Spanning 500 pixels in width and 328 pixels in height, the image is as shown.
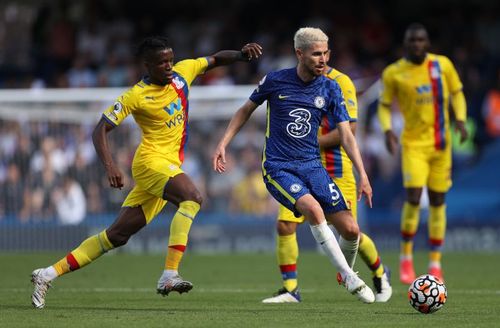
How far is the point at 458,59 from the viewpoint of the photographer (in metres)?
22.0

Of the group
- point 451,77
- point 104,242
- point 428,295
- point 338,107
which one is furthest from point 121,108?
point 451,77

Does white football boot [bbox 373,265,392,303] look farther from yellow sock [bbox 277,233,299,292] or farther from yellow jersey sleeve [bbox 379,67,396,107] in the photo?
yellow jersey sleeve [bbox 379,67,396,107]

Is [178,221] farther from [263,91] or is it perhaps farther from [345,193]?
[345,193]

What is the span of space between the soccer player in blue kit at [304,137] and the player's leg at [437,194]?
11.9 feet

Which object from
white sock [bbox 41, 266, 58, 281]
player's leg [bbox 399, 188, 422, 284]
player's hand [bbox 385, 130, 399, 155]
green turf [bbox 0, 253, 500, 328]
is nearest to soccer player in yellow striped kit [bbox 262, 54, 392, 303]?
green turf [bbox 0, 253, 500, 328]

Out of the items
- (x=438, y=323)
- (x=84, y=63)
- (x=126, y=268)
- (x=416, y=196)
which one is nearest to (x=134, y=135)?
(x=126, y=268)

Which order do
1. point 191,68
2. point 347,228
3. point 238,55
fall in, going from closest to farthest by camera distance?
point 347,228 → point 238,55 → point 191,68

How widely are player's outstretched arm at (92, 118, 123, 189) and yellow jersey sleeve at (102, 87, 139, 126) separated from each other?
0.06 metres

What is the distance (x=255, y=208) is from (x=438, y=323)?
456 inches

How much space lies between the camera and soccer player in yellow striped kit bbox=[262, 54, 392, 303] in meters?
10.8

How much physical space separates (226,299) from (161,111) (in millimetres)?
1917

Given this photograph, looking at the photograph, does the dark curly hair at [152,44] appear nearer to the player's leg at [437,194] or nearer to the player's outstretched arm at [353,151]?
the player's outstretched arm at [353,151]

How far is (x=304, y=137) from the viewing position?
9859 millimetres

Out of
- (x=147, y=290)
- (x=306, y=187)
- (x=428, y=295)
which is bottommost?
(x=147, y=290)
